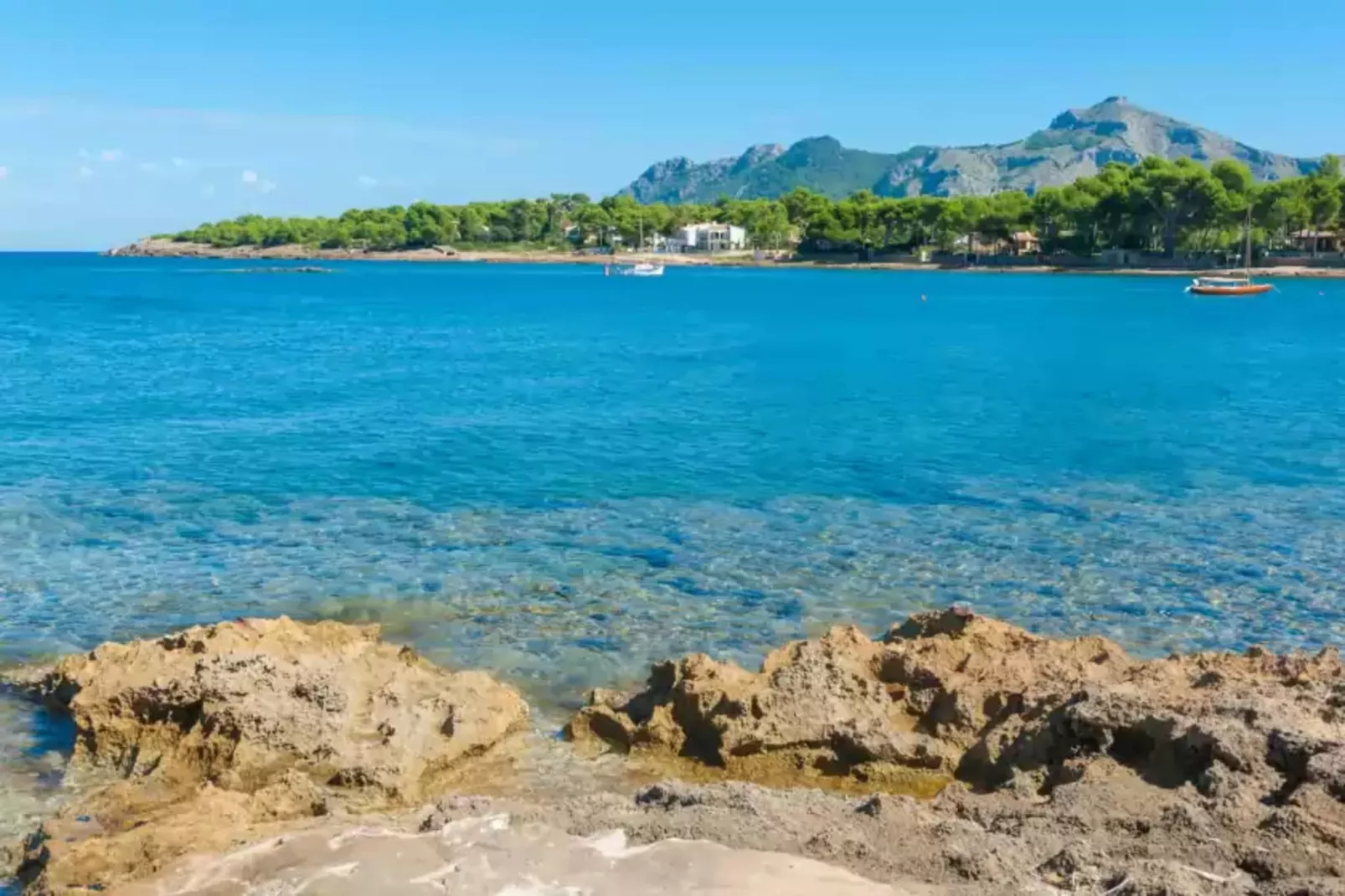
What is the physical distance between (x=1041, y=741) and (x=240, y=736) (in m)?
7.18

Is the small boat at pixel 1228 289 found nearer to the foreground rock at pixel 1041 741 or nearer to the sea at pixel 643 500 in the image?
the sea at pixel 643 500

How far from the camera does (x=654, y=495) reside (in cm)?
2342

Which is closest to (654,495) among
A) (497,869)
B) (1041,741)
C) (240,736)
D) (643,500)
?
(643,500)

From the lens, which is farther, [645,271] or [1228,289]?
[645,271]

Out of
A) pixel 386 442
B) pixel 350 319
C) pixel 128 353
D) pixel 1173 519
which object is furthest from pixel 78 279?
pixel 1173 519

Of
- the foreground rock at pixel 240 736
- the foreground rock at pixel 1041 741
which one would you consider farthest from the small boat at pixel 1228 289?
the foreground rock at pixel 240 736

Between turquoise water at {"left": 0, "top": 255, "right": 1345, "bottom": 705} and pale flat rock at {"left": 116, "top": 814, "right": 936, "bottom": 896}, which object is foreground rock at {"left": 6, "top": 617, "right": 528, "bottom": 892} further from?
turquoise water at {"left": 0, "top": 255, "right": 1345, "bottom": 705}

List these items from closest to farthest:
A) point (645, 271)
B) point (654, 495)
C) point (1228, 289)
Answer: point (654, 495) < point (1228, 289) < point (645, 271)

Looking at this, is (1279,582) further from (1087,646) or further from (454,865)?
(454,865)

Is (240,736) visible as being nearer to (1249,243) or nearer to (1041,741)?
(1041,741)

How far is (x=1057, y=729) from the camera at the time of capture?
9.73 m

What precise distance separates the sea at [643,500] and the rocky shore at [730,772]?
1.23m

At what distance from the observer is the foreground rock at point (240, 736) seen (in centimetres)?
898

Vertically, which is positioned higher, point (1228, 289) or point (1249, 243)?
point (1249, 243)
